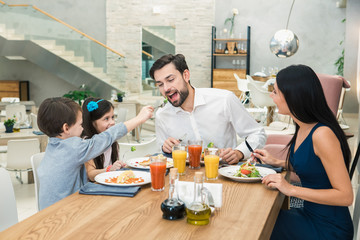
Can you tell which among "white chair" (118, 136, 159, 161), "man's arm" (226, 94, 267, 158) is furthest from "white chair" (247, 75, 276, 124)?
"man's arm" (226, 94, 267, 158)

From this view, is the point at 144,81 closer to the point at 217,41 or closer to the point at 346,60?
the point at 217,41

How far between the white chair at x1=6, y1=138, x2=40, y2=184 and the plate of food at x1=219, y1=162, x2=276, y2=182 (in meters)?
2.97

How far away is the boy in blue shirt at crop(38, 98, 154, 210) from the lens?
2049 mm

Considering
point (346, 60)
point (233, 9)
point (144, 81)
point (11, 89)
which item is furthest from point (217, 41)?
point (11, 89)

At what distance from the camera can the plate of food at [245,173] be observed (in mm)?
1851

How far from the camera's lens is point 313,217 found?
1.85 metres

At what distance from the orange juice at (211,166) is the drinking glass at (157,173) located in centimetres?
26

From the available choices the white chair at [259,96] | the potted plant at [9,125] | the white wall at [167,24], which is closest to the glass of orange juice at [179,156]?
the potted plant at [9,125]

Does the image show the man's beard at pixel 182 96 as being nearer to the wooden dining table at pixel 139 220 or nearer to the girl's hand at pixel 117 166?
the girl's hand at pixel 117 166

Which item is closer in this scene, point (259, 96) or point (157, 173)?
point (157, 173)

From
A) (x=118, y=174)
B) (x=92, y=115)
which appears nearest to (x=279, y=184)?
(x=118, y=174)

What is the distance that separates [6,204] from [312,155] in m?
1.44

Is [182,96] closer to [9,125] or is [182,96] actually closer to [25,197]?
[25,197]

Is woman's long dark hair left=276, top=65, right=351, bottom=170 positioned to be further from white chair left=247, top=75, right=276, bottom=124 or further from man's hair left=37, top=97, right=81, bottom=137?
white chair left=247, top=75, right=276, bottom=124
